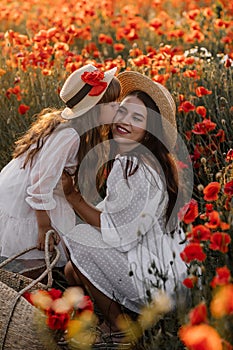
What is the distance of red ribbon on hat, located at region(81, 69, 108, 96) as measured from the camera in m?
3.51

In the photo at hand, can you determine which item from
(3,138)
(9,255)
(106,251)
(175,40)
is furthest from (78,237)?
(175,40)

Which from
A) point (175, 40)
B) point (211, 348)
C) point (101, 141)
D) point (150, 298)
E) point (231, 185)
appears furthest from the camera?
point (175, 40)

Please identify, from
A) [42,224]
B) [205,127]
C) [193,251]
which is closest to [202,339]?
[193,251]

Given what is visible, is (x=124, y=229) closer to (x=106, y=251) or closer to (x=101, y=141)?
(x=106, y=251)

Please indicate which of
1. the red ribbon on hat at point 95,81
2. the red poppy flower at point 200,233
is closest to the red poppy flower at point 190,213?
the red poppy flower at point 200,233

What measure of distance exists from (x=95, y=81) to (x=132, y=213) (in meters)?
0.61


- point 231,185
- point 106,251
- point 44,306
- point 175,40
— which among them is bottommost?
point 175,40

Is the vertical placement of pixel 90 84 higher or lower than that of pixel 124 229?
higher

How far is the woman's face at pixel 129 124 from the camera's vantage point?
354 centimetres

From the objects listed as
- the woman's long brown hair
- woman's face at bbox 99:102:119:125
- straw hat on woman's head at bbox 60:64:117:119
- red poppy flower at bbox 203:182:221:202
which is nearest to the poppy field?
red poppy flower at bbox 203:182:221:202

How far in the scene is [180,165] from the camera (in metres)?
3.69

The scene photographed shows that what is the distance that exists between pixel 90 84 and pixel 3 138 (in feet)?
4.62

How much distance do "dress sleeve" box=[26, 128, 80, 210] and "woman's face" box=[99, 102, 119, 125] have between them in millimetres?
141

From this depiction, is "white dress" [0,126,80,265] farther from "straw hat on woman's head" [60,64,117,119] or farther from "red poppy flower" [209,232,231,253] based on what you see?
"red poppy flower" [209,232,231,253]
